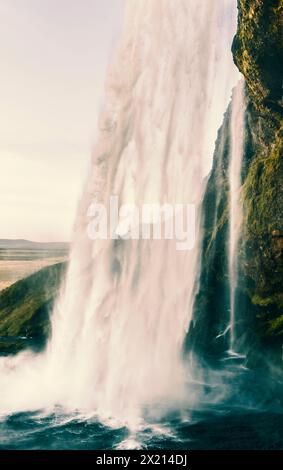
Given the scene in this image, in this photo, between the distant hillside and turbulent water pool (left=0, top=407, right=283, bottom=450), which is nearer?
turbulent water pool (left=0, top=407, right=283, bottom=450)

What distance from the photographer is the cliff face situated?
3538 centimetres

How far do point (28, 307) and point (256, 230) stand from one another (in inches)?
2504

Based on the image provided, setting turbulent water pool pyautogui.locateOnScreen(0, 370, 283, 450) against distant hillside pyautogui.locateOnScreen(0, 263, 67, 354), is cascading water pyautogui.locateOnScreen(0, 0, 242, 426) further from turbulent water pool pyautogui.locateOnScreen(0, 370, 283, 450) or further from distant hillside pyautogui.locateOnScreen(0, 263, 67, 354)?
distant hillside pyautogui.locateOnScreen(0, 263, 67, 354)

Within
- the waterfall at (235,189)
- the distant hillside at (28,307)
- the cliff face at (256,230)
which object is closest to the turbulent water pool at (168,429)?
the cliff face at (256,230)

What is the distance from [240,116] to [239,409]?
111 feet

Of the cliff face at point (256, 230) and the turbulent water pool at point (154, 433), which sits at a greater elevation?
the cliff face at point (256, 230)

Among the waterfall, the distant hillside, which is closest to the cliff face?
the waterfall

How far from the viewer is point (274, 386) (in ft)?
106

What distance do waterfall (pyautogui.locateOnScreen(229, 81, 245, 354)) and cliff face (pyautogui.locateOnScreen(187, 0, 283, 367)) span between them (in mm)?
895

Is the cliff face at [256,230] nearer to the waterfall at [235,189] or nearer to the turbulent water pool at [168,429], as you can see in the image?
the waterfall at [235,189]

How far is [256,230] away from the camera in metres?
39.2

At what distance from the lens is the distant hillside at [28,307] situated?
243ft

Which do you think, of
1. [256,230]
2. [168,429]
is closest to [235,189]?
[256,230]

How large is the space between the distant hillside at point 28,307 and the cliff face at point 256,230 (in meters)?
32.5
